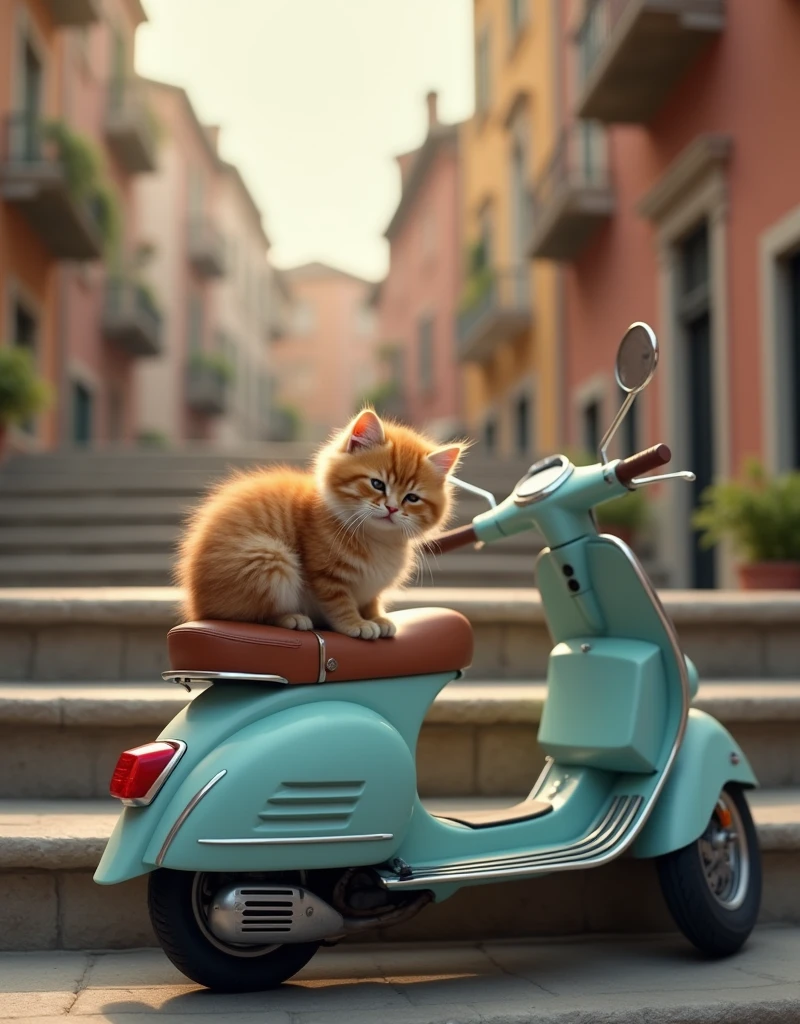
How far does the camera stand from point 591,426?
457 inches

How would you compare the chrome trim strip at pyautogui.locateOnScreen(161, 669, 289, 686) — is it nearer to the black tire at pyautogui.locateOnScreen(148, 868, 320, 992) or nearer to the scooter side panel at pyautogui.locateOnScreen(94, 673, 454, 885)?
the scooter side panel at pyautogui.locateOnScreen(94, 673, 454, 885)

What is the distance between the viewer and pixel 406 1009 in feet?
7.48

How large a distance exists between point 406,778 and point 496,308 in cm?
1197

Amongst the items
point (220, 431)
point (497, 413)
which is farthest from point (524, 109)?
point (220, 431)

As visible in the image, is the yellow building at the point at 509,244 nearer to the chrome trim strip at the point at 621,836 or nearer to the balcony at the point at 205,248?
the balcony at the point at 205,248

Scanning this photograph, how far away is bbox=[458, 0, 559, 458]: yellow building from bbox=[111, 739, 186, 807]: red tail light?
951 centimetres

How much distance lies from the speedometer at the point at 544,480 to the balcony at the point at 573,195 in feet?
26.1

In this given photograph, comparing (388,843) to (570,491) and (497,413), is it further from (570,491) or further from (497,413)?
(497,413)

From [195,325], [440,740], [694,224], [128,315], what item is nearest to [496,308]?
[128,315]

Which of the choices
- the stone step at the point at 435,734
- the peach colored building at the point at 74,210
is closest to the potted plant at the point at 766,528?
the stone step at the point at 435,734

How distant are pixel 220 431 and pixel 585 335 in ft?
62.9

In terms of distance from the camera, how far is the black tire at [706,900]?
2.63 m

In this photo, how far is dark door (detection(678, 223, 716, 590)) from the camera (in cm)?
830

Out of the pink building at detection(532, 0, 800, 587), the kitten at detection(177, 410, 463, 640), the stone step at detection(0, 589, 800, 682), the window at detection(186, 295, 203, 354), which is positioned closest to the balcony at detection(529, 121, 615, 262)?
the pink building at detection(532, 0, 800, 587)
